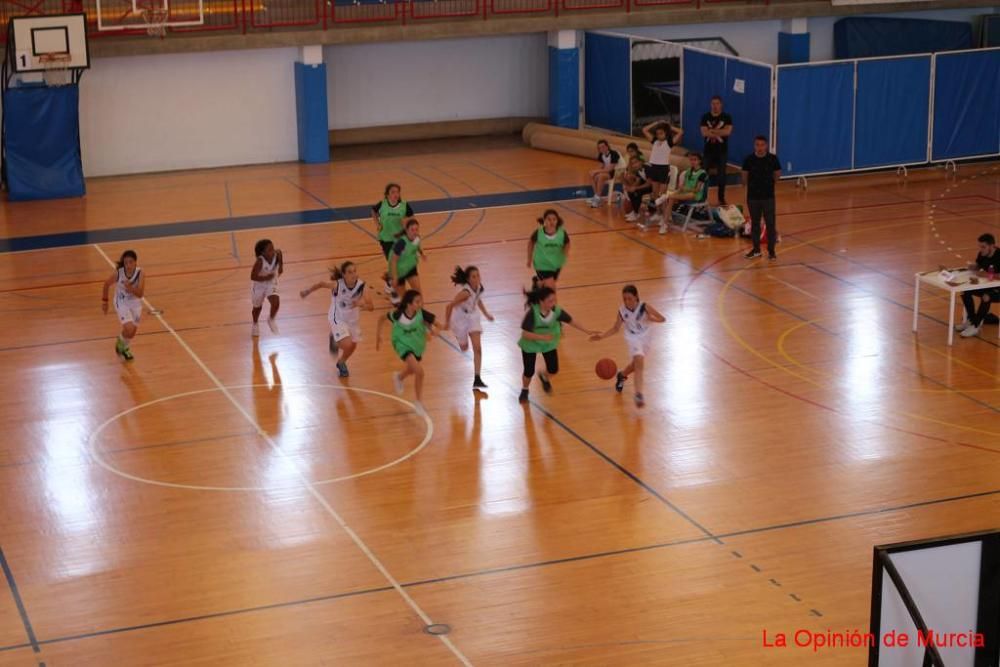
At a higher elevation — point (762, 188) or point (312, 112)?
point (312, 112)

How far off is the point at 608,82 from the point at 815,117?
6.15 metres

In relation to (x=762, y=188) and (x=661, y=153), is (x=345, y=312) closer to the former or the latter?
(x=762, y=188)

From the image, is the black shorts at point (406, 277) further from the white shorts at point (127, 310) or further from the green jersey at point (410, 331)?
the white shorts at point (127, 310)

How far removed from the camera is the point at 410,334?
52.4ft

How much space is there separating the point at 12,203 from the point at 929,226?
55.2ft

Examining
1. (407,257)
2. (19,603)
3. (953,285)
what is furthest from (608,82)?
(19,603)

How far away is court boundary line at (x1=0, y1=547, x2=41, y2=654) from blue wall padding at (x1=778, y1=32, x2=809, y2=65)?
2497cm

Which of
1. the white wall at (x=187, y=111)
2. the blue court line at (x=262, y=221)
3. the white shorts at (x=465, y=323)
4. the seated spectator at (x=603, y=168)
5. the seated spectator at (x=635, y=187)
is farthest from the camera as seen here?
the white wall at (x=187, y=111)

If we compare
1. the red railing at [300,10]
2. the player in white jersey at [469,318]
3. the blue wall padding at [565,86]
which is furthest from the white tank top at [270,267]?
the blue wall padding at [565,86]

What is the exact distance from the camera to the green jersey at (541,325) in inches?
627

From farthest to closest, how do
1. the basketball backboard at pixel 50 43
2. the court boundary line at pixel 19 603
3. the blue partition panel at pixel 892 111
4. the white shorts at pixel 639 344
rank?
the blue partition panel at pixel 892 111 < the basketball backboard at pixel 50 43 < the white shorts at pixel 639 344 < the court boundary line at pixel 19 603

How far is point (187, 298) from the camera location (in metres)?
21.1

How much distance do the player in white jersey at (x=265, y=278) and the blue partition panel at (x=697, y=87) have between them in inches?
501

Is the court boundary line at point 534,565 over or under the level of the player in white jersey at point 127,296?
under
